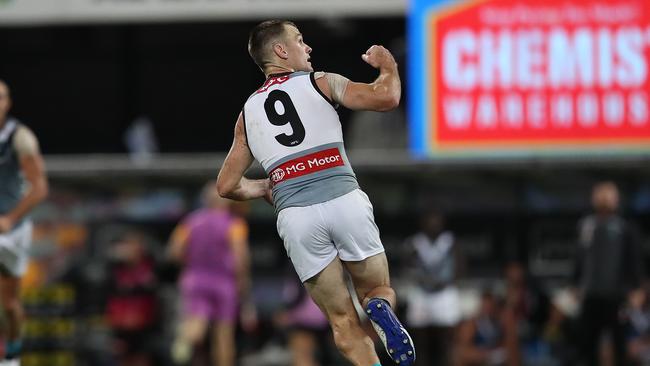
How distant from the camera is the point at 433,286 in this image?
16453 mm

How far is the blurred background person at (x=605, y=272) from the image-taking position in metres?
14.5

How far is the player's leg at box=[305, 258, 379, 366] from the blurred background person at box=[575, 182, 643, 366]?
6700mm

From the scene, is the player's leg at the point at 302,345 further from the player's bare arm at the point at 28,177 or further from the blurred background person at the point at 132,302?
the player's bare arm at the point at 28,177

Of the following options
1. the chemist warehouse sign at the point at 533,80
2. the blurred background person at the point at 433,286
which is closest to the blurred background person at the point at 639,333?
the chemist warehouse sign at the point at 533,80

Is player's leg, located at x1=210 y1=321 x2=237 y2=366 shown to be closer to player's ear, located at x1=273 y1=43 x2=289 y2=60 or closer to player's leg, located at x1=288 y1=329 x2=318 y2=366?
player's leg, located at x1=288 y1=329 x2=318 y2=366

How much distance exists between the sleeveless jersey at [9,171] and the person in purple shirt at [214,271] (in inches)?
147

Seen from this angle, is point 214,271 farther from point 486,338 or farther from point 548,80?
point 548,80

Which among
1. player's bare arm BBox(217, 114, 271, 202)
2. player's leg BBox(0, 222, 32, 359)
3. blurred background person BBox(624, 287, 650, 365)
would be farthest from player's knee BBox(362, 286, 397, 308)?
blurred background person BBox(624, 287, 650, 365)

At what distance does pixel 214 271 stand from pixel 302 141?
276 inches

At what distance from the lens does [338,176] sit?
8.24m

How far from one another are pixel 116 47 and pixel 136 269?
793cm

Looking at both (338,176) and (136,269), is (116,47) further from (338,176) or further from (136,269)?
(338,176)

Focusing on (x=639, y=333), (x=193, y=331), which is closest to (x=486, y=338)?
(x=639, y=333)

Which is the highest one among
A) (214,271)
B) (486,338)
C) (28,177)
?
(28,177)
